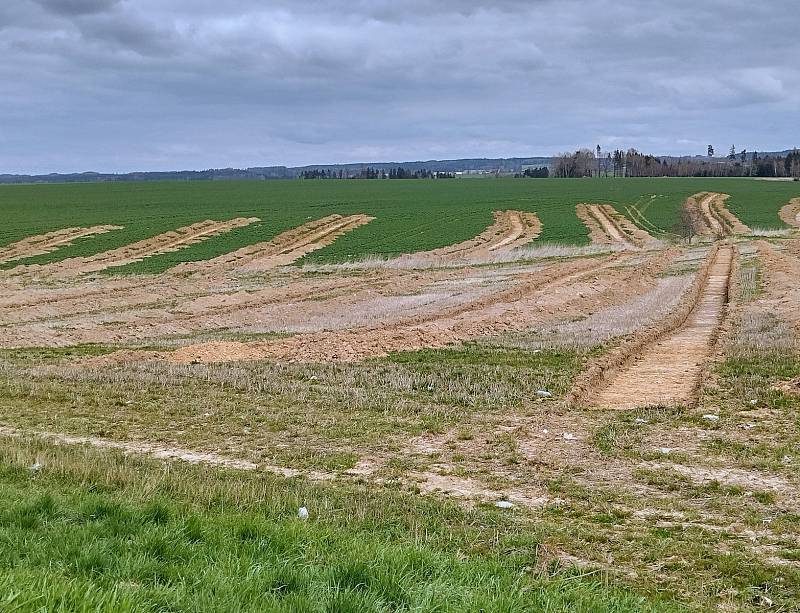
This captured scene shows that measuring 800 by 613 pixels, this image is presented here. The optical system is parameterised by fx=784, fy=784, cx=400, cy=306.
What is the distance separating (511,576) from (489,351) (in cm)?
1406

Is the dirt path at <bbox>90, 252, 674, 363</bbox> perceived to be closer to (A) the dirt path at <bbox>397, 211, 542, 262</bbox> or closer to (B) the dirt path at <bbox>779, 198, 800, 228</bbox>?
(A) the dirt path at <bbox>397, 211, 542, 262</bbox>

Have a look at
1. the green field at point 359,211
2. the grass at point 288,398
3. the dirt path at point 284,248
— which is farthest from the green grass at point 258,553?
the green field at point 359,211

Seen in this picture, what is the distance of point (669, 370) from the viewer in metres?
17.3

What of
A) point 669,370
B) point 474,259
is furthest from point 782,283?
point 474,259

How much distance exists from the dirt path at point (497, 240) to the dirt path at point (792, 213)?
22.4m

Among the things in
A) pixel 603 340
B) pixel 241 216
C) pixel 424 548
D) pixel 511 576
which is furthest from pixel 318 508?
pixel 241 216

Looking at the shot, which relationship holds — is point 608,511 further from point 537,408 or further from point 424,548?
point 537,408

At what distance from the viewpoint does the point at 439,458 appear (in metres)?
10.9

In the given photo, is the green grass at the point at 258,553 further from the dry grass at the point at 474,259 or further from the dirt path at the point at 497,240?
the dirt path at the point at 497,240

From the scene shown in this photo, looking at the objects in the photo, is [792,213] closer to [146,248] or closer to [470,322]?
[146,248]

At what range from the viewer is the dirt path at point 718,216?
65.6 meters

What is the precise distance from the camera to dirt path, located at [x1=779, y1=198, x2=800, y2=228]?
2783 inches

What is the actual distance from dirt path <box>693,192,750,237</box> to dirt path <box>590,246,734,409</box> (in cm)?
4264

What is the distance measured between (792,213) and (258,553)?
84130 mm
